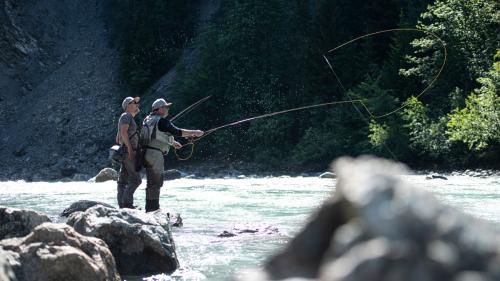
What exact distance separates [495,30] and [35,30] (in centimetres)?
3017

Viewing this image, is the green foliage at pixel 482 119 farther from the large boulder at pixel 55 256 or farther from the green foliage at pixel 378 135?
the large boulder at pixel 55 256

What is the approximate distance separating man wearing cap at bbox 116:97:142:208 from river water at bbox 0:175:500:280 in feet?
2.61

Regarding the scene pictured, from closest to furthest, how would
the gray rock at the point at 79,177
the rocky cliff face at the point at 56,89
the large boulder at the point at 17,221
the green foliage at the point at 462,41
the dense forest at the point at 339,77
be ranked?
1. the large boulder at the point at 17,221
2. the dense forest at the point at 339,77
3. the green foliage at the point at 462,41
4. the gray rock at the point at 79,177
5. the rocky cliff face at the point at 56,89

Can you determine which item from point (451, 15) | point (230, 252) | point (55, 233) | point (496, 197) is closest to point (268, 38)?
point (451, 15)

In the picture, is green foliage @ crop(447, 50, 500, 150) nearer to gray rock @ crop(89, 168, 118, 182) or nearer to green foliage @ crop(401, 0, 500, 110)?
green foliage @ crop(401, 0, 500, 110)

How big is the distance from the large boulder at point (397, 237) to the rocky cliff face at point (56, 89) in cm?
3650

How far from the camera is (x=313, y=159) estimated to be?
116 ft

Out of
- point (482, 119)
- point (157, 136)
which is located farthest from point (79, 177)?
point (157, 136)

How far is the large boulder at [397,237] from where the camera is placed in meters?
1.11

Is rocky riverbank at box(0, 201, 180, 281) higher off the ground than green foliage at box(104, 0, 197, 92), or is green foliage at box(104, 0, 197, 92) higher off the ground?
green foliage at box(104, 0, 197, 92)

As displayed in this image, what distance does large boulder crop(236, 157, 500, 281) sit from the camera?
1.11m

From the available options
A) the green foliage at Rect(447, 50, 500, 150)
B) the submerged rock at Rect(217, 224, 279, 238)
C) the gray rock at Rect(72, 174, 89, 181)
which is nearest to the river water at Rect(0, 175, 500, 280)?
the submerged rock at Rect(217, 224, 279, 238)

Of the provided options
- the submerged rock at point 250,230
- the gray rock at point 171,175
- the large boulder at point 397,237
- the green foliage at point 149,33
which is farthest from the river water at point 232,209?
the green foliage at point 149,33

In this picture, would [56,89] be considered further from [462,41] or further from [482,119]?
[482,119]
